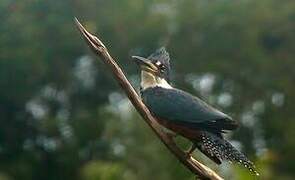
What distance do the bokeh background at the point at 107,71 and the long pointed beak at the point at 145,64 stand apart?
6.18 meters

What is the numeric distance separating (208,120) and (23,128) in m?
7.52

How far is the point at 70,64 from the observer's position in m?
9.09

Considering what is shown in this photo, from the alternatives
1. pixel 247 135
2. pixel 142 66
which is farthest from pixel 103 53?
pixel 247 135

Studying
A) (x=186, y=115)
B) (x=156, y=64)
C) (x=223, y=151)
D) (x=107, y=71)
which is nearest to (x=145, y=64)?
(x=156, y=64)

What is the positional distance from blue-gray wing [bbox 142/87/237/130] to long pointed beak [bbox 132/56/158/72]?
37mm

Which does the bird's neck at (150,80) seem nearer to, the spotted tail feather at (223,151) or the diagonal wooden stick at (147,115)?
the diagonal wooden stick at (147,115)

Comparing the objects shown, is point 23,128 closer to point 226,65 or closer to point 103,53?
point 226,65

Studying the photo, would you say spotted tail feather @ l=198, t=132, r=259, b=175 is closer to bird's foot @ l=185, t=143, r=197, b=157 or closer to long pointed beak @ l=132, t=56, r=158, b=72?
bird's foot @ l=185, t=143, r=197, b=157

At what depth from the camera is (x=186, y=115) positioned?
156 cm

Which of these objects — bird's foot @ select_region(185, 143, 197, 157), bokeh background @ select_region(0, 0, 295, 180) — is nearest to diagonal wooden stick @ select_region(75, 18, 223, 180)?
bird's foot @ select_region(185, 143, 197, 157)

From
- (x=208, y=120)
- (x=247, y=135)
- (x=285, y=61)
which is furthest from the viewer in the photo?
(x=285, y=61)

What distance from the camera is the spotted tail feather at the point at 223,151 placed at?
1.50m

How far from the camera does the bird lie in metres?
1.51

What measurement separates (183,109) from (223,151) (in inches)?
4.5
